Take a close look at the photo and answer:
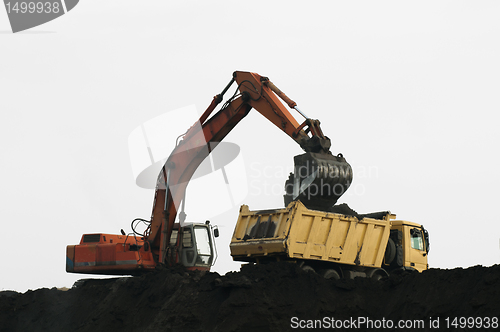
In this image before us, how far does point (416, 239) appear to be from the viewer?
16.8 meters

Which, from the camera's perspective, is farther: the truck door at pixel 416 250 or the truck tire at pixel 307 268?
the truck door at pixel 416 250

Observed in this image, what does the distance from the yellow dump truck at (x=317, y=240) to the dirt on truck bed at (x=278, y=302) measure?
800 mm

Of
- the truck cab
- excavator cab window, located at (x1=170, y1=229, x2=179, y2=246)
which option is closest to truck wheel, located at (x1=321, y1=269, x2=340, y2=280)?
the truck cab

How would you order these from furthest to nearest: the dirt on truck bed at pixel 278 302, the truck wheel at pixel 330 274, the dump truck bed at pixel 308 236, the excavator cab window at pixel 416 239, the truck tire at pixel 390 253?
the excavator cab window at pixel 416 239
the truck tire at pixel 390 253
the truck wheel at pixel 330 274
the dump truck bed at pixel 308 236
the dirt on truck bed at pixel 278 302

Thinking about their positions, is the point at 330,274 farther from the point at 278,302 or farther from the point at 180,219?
the point at 180,219

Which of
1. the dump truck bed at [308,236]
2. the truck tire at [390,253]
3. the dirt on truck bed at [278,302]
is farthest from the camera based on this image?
the truck tire at [390,253]

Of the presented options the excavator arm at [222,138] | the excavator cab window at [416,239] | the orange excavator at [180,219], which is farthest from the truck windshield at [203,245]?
the excavator cab window at [416,239]

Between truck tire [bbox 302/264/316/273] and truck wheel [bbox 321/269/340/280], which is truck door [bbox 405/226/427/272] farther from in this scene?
truck tire [bbox 302/264/316/273]

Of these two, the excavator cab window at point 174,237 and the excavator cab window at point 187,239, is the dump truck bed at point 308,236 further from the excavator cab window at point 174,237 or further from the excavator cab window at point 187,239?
the excavator cab window at point 174,237

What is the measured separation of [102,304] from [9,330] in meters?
3.07

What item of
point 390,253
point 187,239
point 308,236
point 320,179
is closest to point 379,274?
point 390,253

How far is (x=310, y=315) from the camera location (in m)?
12.1

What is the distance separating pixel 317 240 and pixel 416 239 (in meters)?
4.08

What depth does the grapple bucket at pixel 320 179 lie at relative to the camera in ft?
45.7
